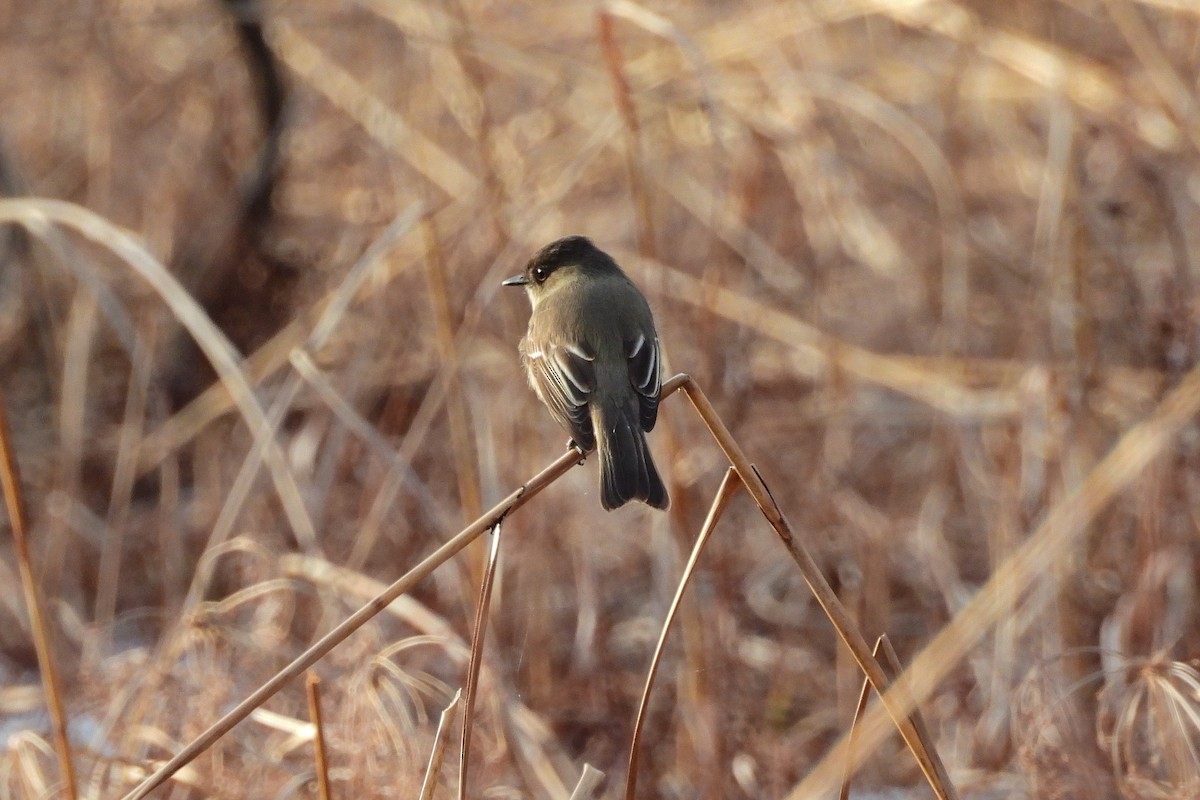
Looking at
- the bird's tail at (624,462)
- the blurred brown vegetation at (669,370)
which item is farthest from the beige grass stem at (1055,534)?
the bird's tail at (624,462)

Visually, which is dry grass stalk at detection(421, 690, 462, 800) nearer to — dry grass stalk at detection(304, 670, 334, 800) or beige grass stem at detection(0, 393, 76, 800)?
dry grass stalk at detection(304, 670, 334, 800)

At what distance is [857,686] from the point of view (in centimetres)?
421

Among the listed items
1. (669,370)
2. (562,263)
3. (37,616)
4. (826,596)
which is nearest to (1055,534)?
(562,263)

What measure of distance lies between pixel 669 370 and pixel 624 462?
2.35 meters

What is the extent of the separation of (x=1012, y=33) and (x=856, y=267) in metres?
1.24

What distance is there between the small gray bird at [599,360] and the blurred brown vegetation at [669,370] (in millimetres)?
194

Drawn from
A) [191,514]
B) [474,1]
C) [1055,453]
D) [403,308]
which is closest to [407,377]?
[403,308]

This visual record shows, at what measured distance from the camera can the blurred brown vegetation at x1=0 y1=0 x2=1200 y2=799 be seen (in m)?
3.38

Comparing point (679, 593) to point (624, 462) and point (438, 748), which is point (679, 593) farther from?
point (624, 462)

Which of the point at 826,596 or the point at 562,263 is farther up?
the point at 562,263

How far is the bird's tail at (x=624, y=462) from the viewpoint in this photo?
266 cm

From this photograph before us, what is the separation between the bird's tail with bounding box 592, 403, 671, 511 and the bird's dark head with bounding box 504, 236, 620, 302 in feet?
2.19

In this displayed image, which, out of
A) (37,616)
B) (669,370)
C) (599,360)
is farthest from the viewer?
(669,370)

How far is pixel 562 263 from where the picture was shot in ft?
11.6
